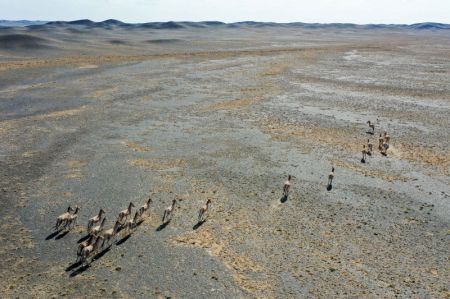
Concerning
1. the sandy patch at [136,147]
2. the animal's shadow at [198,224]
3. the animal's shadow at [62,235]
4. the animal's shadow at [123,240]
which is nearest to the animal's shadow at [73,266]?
the animal's shadow at [123,240]

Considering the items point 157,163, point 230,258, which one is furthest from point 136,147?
point 230,258

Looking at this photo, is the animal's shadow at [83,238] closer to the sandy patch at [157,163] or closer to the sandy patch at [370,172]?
the sandy patch at [157,163]

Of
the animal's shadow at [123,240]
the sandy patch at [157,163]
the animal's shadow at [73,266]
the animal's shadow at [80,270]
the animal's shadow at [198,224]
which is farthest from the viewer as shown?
the sandy patch at [157,163]

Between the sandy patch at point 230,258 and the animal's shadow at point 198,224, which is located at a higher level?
the animal's shadow at point 198,224

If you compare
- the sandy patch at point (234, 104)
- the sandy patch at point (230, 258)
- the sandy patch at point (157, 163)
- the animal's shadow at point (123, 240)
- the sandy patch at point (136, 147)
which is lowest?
the sandy patch at point (230, 258)

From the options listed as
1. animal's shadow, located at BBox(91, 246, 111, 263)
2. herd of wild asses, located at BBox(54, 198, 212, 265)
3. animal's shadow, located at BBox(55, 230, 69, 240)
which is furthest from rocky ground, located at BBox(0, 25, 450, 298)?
herd of wild asses, located at BBox(54, 198, 212, 265)

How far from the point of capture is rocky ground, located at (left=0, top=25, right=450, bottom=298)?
50.8 feet

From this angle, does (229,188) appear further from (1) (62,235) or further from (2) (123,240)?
(1) (62,235)

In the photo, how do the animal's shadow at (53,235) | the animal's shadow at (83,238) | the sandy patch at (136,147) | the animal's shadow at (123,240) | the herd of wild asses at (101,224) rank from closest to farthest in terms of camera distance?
1. the herd of wild asses at (101,224)
2. the animal's shadow at (123,240)
3. the animal's shadow at (83,238)
4. the animal's shadow at (53,235)
5. the sandy patch at (136,147)

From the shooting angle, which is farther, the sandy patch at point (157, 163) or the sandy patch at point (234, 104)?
the sandy patch at point (234, 104)

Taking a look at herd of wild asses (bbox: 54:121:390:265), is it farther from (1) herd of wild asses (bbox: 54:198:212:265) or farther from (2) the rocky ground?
(2) the rocky ground

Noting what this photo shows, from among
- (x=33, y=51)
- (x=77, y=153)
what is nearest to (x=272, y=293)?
(x=77, y=153)

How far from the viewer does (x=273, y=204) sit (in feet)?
70.7

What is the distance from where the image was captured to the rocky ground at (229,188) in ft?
50.8
